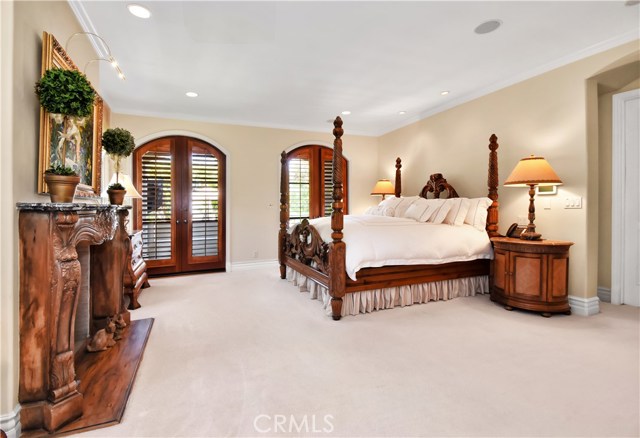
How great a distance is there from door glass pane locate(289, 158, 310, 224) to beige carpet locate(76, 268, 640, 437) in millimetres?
2931

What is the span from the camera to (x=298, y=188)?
6.05 meters

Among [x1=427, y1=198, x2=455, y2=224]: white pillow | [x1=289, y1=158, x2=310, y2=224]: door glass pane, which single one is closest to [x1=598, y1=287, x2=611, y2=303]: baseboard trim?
[x1=427, y1=198, x2=455, y2=224]: white pillow

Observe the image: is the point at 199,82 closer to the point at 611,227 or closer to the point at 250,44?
the point at 250,44

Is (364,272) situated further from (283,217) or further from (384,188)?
(384,188)

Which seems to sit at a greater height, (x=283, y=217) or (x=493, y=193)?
(x=493, y=193)

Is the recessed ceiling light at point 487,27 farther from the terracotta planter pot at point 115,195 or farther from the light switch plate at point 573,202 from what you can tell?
the terracotta planter pot at point 115,195

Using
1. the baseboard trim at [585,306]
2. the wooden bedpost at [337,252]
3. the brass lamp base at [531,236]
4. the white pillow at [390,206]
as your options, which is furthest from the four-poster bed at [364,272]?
the white pillow at [390,206]

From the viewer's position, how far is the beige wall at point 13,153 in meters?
1.44

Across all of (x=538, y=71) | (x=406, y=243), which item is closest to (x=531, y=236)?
→ (x=406, y=243)

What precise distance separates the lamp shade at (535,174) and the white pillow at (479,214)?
2.07ft

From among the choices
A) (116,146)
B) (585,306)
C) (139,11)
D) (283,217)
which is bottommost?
(585,306)

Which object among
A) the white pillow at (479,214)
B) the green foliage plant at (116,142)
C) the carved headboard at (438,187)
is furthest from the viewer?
the carved headboard at (438,187)

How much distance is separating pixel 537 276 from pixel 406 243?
1337 mm
